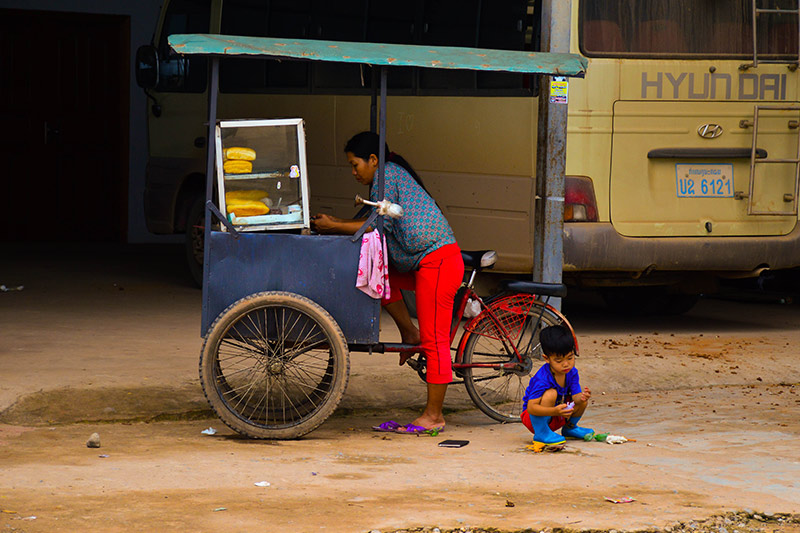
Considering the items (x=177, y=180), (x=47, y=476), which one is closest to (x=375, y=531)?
(x=47, y=476)

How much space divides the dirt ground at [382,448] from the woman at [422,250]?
35cm

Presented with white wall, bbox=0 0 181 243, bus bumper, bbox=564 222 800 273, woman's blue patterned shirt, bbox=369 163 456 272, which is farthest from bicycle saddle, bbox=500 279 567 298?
white wall, bbox=0 0 181 243

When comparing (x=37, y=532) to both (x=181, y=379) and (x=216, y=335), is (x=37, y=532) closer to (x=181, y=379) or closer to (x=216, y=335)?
(x=216, y=335)

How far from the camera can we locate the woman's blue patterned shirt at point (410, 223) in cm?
595

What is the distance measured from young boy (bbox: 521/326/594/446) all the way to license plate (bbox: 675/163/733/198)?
2932 millimetres

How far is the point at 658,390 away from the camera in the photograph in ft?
24.3

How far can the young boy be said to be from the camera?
5664mm

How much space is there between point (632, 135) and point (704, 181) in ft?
2.04

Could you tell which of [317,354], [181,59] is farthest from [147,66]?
[317,354]

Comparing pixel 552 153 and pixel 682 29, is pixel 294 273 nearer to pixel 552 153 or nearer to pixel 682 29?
pixel 552 153

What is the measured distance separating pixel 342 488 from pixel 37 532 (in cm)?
126

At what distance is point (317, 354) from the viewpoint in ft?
21.8

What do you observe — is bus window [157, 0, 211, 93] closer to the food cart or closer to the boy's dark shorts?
the food cart

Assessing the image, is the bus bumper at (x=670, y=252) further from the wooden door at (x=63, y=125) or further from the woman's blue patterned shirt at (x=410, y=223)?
the wooden door at (x=63, y=125)
